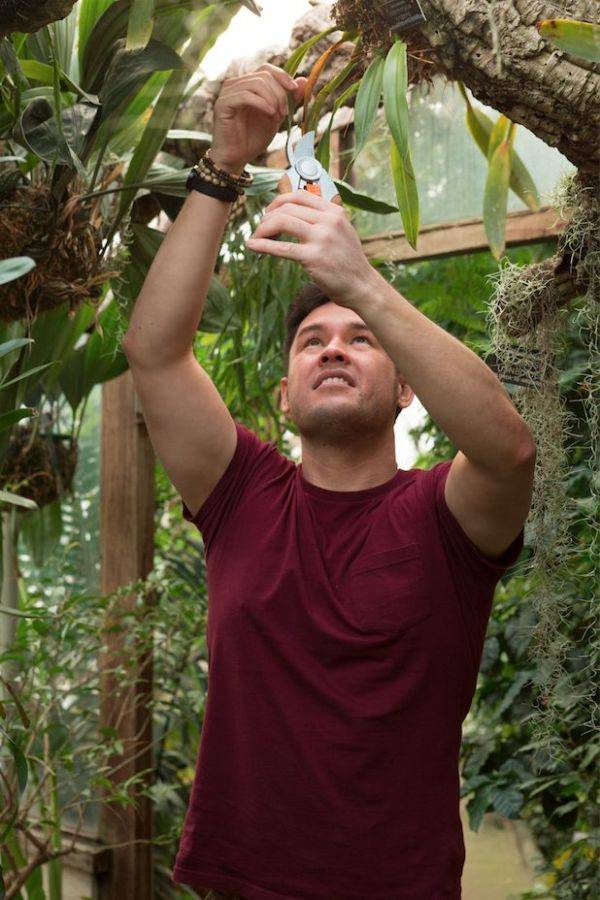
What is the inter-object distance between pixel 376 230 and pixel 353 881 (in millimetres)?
1829

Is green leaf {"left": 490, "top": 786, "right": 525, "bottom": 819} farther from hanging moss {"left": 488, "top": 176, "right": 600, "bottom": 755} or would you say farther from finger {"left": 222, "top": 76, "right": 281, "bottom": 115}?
finger {"left": 222, "top": 76, "right": 281, "bottom": 115}

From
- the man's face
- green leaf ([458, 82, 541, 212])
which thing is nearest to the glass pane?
green leaf ([458, 82, 541, 212])

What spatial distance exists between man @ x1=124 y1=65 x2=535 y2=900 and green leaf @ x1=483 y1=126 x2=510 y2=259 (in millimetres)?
398

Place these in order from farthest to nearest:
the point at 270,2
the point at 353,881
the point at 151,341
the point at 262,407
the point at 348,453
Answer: the point at 262,407, the point at 270,2, the point at 348,453, the point at 151,341, the point at 353,881

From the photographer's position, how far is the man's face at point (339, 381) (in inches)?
52.6

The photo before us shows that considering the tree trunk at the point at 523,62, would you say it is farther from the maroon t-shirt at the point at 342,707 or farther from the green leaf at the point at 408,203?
the maroon t-shirt at the point at 342,707

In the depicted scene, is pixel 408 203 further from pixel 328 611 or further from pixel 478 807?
pixel 478 807

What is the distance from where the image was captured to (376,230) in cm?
260

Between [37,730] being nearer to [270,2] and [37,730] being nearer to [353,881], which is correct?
[353,881]

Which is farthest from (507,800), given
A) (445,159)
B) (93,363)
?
(445,159)

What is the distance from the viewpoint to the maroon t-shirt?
115 centimetres

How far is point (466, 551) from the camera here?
48.6 inches

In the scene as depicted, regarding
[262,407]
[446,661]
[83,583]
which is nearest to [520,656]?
[262,407]

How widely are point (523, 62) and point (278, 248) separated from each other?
288mm
